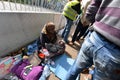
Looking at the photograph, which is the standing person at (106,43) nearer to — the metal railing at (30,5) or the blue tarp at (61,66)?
the blue tarp at (61,66)

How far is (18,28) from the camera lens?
123 inches

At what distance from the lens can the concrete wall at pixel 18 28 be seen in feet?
9.17

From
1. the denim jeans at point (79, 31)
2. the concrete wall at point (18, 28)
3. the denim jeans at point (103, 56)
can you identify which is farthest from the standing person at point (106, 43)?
the denim jeans at point (79, 31)

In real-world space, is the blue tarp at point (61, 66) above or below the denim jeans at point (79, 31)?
below

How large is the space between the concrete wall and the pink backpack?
632 mm

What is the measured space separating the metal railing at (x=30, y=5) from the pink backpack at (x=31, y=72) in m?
1.24

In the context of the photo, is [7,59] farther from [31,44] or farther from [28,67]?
[31,44]

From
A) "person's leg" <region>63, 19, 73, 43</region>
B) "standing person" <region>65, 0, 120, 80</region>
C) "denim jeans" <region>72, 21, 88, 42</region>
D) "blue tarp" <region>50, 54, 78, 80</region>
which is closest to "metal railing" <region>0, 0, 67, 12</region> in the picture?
"person's leg" <region>63, 19, 73, 43</region>

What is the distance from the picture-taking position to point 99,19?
1.39 metres

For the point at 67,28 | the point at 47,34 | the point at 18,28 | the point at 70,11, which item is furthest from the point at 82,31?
the point at 18,28

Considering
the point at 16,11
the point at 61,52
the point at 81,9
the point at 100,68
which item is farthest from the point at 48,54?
the point at 100,68

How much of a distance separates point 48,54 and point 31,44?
0.65 metres

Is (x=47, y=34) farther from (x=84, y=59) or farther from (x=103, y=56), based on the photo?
(x=103, y=56)

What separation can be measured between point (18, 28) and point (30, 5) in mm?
659
